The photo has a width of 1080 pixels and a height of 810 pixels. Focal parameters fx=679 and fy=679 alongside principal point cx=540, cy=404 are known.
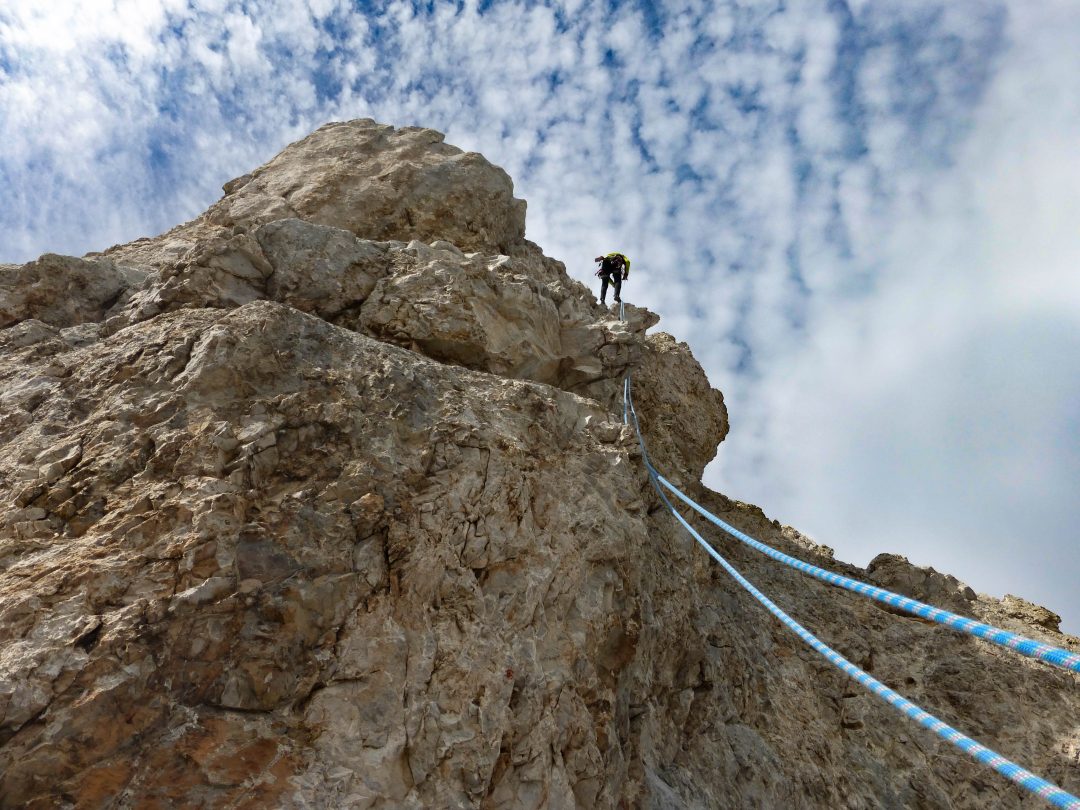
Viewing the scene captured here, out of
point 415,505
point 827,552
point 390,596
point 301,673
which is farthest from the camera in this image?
point 827,552

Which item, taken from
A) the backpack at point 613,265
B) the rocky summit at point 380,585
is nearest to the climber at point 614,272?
the backpack at point 613,265

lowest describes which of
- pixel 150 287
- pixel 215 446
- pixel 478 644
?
pixel 478 644

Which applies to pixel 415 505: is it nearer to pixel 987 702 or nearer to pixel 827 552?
pixel 987 702

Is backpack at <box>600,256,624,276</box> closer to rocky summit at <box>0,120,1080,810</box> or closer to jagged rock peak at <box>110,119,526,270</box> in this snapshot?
jagged rock peak at <box>110,119,526,270</box>

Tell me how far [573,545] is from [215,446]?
12.7 ft

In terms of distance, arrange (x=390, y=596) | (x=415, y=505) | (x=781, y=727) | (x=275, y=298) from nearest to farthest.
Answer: (x=390, y=596) < (x=415, y=505) < (x=275, y=298) < (x=781, y=727)

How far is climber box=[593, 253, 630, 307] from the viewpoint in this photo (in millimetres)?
15711

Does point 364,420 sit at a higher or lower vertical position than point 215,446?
higher

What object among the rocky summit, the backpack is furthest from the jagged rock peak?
the backpack

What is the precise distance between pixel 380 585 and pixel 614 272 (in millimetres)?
11047

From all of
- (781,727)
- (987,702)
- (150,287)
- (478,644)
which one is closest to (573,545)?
(478,644)

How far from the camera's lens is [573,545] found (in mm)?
7699

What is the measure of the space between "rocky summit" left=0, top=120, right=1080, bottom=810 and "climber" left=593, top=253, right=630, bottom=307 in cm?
334

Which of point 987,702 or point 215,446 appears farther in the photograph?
point 987,702
